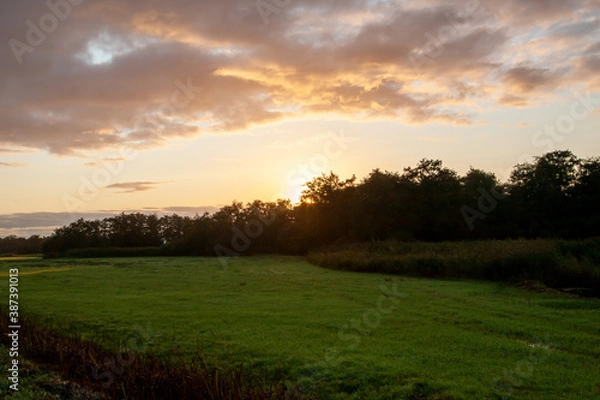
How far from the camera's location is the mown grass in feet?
75.0

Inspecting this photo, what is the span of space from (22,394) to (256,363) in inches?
176

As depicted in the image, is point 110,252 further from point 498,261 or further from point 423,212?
point 498,261

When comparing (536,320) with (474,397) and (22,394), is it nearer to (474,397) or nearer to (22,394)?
(474,397)

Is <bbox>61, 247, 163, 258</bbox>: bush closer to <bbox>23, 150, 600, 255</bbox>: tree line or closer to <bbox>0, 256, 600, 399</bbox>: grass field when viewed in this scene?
<bbox>23, 150, 600, 255</bbox>: tree line

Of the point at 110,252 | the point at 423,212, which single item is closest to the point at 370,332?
the point at 423,212

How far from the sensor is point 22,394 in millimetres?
9188

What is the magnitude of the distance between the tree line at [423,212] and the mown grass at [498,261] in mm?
10894

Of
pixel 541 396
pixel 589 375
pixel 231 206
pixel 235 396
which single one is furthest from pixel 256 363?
pixel 231 206

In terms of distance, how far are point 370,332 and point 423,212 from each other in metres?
35.7

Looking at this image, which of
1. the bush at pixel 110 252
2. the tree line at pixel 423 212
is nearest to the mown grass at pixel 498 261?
the tree line at pixel 423 212

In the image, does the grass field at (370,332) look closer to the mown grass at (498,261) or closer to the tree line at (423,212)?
the mown grass at (498,261)

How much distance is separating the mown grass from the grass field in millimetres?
2719

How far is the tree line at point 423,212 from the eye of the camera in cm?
4359

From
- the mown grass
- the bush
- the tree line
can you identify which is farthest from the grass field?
the bush
